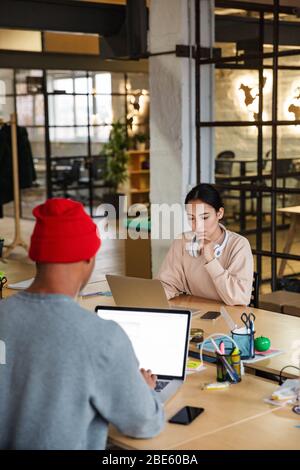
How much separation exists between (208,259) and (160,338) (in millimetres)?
1351

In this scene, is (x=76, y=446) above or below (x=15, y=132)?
below

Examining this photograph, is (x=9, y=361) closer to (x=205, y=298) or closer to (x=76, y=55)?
(x=205, y=298)

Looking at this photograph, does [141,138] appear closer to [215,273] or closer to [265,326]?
[215,273]

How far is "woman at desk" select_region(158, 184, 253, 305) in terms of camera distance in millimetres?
3840

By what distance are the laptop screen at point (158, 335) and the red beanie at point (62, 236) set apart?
0.62m

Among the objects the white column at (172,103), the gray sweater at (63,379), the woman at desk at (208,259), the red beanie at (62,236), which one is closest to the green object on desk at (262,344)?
the woman at desk at (208,259)

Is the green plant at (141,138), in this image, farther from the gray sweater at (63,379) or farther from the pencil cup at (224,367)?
the gray sweater at (63,379)

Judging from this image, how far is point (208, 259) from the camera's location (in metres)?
3.90

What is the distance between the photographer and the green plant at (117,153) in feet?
42.8

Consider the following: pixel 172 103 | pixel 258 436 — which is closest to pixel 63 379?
pixel 258 436

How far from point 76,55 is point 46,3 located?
5.09 metres

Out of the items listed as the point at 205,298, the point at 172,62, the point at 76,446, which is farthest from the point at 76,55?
the point at 76,446
